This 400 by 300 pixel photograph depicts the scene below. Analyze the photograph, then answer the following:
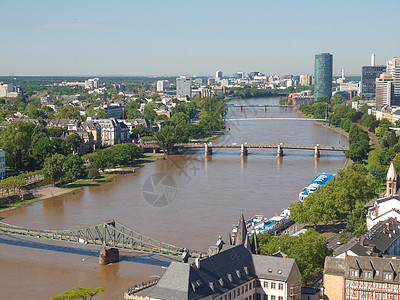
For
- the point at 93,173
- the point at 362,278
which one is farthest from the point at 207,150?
the point at 362,278

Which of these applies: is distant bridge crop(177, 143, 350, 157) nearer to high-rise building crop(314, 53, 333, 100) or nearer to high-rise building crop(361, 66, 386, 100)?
high-rise building crop(361, 66, 386, 100)

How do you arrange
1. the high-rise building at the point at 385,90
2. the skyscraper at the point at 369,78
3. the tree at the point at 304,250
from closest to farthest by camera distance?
the tree at the point at 304,250, the high-rise building at the point at 385,90, the skyscraper at the point at 369,78

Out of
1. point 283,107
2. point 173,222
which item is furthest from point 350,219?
point 283,107

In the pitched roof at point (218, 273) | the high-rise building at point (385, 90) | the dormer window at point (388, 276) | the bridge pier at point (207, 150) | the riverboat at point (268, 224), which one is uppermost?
the high-rise building at point (385, 90)

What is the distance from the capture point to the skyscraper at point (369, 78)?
151 m

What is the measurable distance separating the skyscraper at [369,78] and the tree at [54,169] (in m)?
110

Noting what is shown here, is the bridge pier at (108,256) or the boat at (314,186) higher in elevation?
the boat at (314,186)

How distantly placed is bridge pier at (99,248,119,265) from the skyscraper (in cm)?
12753

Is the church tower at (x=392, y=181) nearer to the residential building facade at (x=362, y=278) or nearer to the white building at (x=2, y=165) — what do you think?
the residential building facade at (x=362, y=278)

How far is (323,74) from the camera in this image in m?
185

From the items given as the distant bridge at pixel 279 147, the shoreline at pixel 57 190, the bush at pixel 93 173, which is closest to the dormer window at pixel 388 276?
the shoreline at pixel 57 190

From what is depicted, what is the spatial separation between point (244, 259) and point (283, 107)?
131 metres

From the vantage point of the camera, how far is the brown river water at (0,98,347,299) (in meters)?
29.2

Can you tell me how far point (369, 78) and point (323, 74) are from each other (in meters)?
32.3
